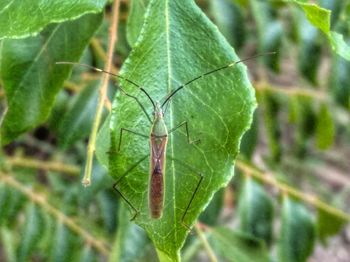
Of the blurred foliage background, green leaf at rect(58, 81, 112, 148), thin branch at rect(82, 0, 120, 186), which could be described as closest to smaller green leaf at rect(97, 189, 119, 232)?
the blurred foliage background

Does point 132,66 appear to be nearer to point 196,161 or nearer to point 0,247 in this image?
point 196,161

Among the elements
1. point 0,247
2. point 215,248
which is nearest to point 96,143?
point 215,248

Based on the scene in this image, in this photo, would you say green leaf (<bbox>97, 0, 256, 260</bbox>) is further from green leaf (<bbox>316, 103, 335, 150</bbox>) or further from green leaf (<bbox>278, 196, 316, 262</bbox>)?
green leaf (<bbox>316, 103, 335, 150</bbox>)

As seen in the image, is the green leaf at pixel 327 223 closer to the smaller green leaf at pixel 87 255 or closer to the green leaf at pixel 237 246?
the green leaf at pixel 237 246

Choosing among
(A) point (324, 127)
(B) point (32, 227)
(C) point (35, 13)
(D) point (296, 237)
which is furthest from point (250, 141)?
(C) point (35, 13)

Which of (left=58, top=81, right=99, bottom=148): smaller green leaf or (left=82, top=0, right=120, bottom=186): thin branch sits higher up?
(left=82, top=0, right=120, bottom=186): thin branch

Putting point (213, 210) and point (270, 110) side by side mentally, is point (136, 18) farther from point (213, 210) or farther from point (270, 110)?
point (270, 110)
